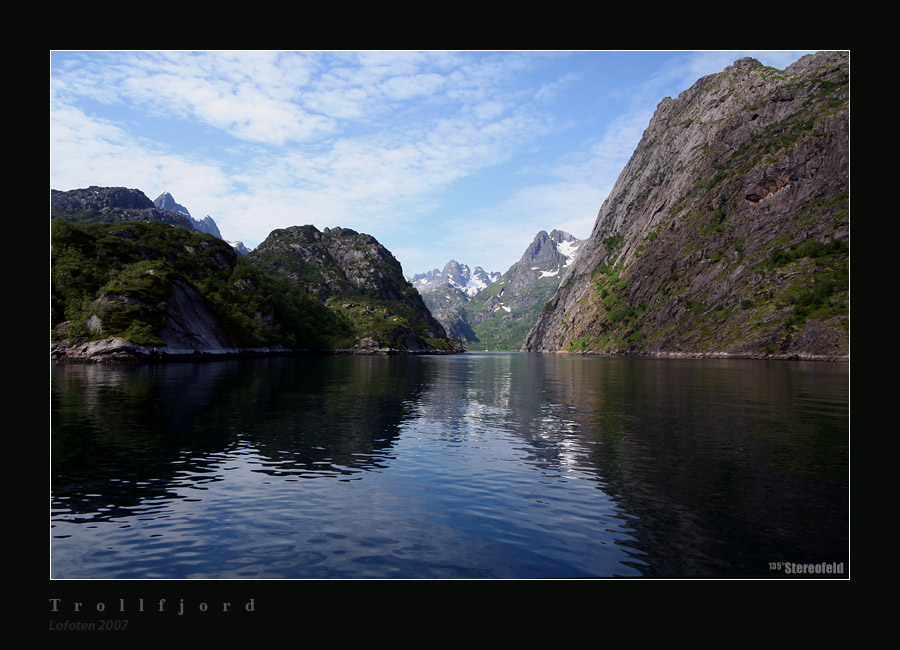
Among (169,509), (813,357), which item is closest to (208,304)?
(169,509)

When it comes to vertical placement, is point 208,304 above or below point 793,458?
above

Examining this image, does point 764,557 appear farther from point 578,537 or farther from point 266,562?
point 266,562

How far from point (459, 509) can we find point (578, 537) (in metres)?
5.30

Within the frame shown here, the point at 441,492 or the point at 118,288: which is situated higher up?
the point at 118,288

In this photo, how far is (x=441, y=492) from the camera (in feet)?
73.7

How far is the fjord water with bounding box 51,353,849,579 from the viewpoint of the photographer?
15000 millimetres

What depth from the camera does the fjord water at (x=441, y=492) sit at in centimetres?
1500

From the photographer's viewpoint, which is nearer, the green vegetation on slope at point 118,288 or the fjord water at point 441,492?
the fjord water at point 441,492

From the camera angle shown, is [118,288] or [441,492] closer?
[441,492]

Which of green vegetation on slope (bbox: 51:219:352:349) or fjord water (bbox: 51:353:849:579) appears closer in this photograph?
fjord water (bbox: 51:353:849:579)

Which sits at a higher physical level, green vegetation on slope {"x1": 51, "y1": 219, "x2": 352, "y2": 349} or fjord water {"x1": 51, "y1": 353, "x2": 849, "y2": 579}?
green vegetation on slope {"x1": 51, "y1": 219, "x2": 352, "y2": 349}

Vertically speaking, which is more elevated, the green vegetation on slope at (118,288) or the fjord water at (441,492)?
the green vegetation on slope at (118,288)
